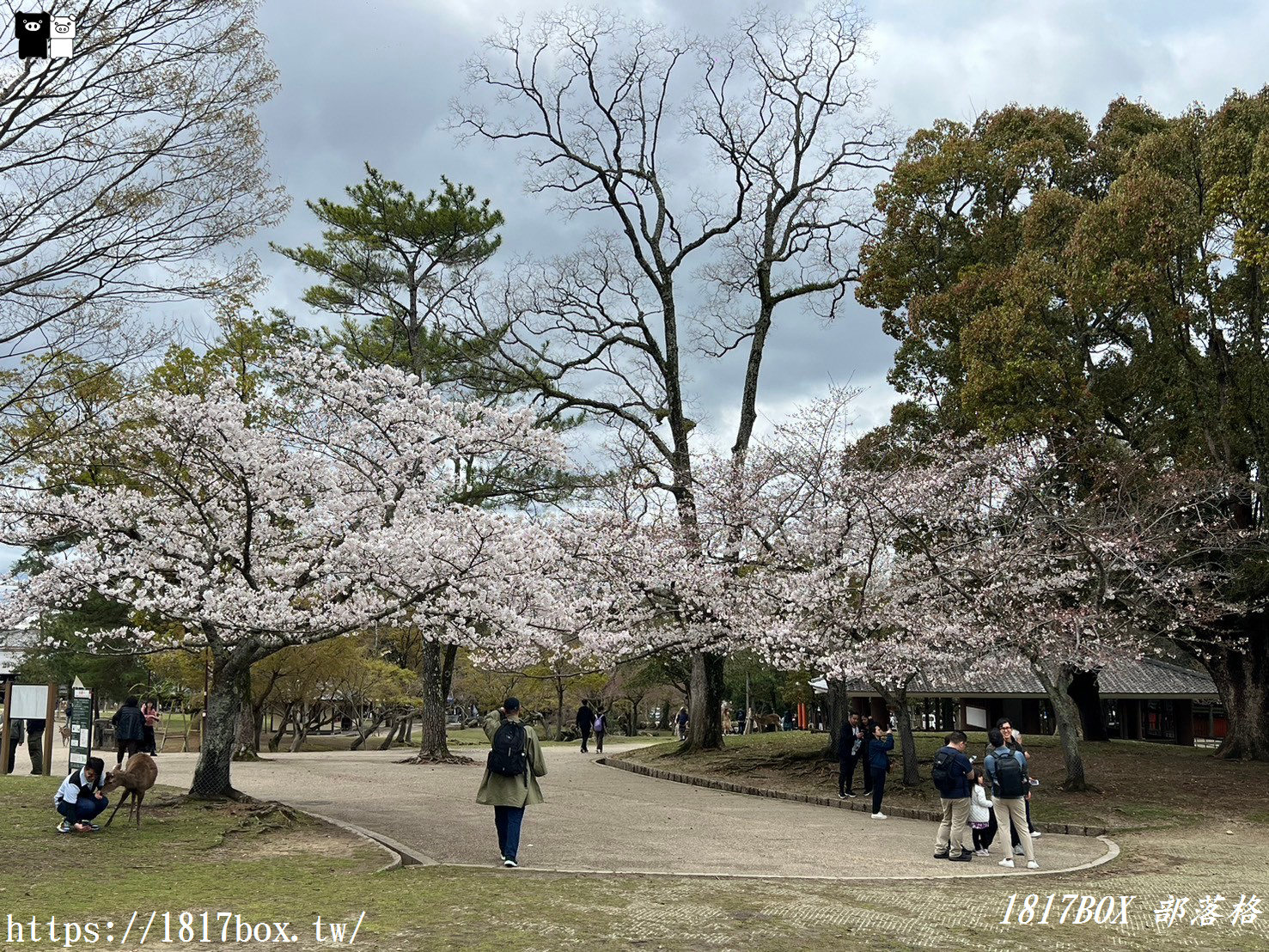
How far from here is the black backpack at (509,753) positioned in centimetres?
910

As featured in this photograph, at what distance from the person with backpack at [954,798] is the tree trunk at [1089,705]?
19508 millimetres

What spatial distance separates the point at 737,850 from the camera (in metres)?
10.6

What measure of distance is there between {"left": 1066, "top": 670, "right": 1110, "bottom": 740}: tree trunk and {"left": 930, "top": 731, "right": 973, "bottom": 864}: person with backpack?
1951cm

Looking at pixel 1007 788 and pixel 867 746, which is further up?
pixel 1007 788

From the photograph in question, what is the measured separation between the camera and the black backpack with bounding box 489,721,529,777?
910cm

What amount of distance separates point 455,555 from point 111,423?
545 cm

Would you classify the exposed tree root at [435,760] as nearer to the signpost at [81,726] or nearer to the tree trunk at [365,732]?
the signpost at [81,726]

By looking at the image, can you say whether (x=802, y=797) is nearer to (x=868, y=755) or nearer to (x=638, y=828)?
(x=868, y=755)

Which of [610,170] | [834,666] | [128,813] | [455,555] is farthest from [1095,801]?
[610,170]

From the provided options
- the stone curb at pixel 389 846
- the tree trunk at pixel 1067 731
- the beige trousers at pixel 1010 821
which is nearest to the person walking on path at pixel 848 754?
the tree trunk at pixel 1067 731

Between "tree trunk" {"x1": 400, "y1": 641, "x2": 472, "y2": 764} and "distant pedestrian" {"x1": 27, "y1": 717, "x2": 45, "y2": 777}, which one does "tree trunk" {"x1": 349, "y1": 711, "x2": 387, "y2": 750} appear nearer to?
"tree trunk" {"x1": 400, "y1": 641, "x2": 472, "y2": 764}

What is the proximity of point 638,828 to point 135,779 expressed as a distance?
18.7 feet

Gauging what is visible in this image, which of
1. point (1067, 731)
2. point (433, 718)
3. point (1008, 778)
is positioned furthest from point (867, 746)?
point (433, 718)

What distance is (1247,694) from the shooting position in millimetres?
21156
